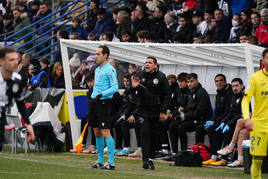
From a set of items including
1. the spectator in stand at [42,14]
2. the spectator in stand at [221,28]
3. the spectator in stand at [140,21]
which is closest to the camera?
the spectator in stand at [221,28]

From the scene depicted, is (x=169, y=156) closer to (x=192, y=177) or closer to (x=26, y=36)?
(x=192, y=177)

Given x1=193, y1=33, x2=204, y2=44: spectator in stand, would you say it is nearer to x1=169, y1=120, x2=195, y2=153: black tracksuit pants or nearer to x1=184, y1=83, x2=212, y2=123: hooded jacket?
x1=184, y1=83, x2=212, y2=123: hooded jacket

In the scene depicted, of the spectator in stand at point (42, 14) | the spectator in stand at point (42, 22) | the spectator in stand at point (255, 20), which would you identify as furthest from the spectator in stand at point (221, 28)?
the spectator in stand at point (42, 14)

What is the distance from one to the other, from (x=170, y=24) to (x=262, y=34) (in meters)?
3.92

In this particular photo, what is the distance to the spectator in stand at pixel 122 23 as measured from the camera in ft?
63.4

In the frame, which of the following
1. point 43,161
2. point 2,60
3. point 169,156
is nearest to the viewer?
point 2,60

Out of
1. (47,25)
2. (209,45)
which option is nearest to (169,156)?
→ (209,45)

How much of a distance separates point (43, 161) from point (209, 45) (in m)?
4.59

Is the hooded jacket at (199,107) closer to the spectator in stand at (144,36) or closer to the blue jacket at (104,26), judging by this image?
the spectator in stand at (144,36)

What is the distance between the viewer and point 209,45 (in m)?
14.3

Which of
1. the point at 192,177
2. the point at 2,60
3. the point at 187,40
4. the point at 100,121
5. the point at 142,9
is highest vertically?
the point at 142,9

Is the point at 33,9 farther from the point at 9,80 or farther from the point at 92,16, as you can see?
the point at 9,80

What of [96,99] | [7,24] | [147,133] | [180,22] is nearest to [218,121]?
[147,133]

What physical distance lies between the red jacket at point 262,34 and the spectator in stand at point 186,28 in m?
2.41
